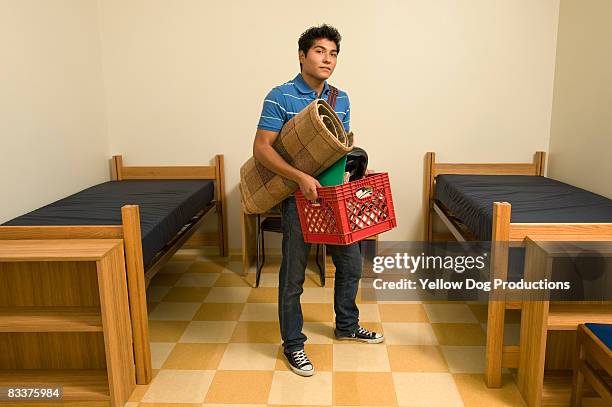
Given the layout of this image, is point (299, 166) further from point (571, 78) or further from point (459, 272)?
point (571, 78)

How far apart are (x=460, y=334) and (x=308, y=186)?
121 cm

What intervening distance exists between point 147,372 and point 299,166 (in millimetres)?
1062

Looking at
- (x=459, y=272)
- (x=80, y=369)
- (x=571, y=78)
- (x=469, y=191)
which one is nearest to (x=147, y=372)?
(x=80, y=369)

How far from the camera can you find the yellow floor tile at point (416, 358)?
212 centimetres

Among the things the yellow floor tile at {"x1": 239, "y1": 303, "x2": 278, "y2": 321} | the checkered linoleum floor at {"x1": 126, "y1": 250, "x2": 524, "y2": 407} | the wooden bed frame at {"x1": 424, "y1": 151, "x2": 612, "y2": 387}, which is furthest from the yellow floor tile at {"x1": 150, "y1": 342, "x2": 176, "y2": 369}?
the wooden bed frame at {"x1": 424, "y1": 151, "x2": 612, "y2": 387}

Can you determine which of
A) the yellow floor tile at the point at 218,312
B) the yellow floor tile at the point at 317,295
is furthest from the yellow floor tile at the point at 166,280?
the yellow floor tile at the point at 317,295

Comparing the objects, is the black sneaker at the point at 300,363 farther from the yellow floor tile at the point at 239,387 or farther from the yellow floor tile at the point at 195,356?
the yellow floor tile at the point at 195,356

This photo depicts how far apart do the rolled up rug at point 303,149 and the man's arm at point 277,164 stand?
0.03 metres

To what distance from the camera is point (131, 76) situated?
353 centimetres

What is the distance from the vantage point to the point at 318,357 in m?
2.22

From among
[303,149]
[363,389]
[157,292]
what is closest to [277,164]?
[303,149]

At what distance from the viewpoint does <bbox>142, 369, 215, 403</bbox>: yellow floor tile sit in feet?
6.32

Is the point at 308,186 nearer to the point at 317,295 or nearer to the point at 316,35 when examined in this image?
the point at 316,35

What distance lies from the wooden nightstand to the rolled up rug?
1.97ft
